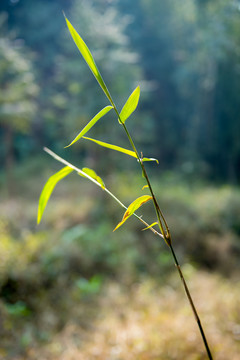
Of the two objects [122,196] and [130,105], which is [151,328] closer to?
[130,105]

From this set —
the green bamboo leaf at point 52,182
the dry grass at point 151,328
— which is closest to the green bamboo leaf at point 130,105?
the green bamboo leaf at point 52,182

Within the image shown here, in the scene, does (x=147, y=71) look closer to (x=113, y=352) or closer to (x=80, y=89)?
(x=80, y=89)

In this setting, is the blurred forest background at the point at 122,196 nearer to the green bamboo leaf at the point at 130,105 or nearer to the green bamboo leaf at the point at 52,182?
the green bamboo leaf at the point at 52,182

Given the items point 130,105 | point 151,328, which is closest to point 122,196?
point 151,328

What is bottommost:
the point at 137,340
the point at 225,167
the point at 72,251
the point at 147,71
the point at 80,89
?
the point at 137,340

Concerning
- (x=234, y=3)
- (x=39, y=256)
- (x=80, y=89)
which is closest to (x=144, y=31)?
(x=80, y=89)

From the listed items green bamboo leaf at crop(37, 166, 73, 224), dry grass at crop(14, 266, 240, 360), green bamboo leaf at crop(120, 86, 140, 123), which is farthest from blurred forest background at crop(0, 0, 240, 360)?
green bamboo leaf at crop(120, 86, 140, 123)
